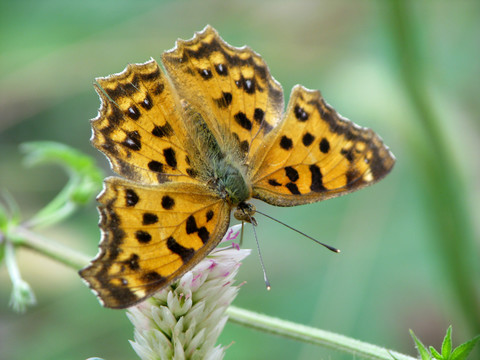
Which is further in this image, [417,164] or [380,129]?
[380,129]

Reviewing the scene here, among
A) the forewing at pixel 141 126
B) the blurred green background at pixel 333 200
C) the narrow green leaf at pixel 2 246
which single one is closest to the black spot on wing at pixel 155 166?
the forewing at pixel 141 126

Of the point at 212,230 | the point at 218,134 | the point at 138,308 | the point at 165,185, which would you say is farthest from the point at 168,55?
the point at 138,308

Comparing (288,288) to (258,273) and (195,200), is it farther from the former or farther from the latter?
(195,200)

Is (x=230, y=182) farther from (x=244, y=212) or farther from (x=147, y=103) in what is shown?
(x=147, y=103)

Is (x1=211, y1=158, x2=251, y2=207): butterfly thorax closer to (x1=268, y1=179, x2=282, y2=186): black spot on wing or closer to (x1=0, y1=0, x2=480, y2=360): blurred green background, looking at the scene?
(x1=268, y1=179, x2=282, y2=186): black spot on wing

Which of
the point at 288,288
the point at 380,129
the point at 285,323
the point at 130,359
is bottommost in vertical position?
the point at 130,359

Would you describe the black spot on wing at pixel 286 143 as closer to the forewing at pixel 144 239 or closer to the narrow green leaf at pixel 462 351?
the forewing at pixel 144 239

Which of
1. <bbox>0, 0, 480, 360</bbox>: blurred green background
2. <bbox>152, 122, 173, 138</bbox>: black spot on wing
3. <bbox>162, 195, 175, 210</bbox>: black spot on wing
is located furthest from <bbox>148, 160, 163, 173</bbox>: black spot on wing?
<bbox>0, 0, 480, 360</bbox>: blurred green background
